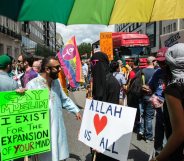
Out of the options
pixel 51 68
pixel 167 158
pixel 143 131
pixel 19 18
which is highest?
pixel 19 18

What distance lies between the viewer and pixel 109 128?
4266 millimetres

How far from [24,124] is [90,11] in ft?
6.20

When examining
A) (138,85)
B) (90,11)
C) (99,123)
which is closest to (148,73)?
(138,85)

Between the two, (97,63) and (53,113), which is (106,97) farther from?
(53,113)

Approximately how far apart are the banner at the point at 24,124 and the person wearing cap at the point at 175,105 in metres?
2.09

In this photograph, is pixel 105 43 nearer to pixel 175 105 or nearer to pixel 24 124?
pixel 24 124

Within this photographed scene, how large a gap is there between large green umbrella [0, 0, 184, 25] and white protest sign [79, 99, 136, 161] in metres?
1.20

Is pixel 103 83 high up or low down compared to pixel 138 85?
up

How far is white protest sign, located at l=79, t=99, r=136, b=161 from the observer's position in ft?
13.3

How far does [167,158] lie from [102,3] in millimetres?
1363

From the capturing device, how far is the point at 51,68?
464 cm

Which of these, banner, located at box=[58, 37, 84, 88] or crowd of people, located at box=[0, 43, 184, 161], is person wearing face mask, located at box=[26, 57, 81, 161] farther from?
banner, located at box=[58, 37, 84, 88]

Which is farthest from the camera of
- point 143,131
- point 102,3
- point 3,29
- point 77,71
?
point 3,29

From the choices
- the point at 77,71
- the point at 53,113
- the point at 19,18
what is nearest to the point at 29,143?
the point at 53,113
